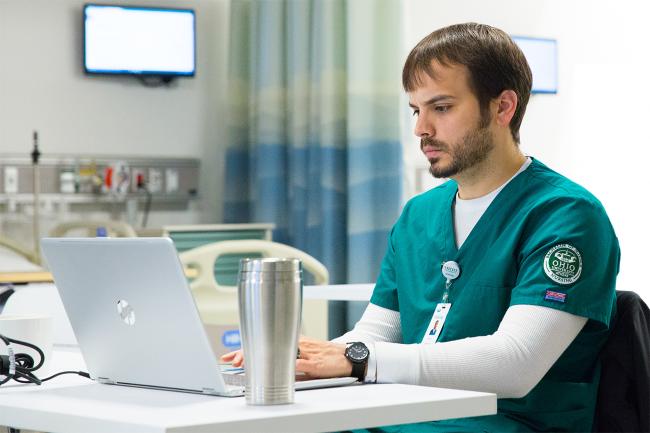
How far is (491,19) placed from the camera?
5.31 metres

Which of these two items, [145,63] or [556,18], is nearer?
[145,63]

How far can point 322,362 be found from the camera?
1.44 meters

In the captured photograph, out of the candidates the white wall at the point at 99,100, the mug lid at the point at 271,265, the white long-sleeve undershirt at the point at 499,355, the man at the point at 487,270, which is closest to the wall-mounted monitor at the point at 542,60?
the white wall at the point at 99,100

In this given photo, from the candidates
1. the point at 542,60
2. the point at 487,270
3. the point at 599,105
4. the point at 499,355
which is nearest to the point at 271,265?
the point at 499,355

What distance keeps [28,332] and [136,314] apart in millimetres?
304

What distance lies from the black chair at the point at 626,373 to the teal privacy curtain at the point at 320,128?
2650 millimetres

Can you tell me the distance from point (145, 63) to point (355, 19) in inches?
47.4

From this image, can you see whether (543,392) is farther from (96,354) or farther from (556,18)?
(556,18)

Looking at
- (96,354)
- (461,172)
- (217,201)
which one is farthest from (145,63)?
(96,354)

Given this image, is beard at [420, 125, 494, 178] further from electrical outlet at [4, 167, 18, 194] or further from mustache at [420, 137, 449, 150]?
electrical outlet at [4, 167, 18, 194]

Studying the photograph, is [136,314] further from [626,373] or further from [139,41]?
[139,41]

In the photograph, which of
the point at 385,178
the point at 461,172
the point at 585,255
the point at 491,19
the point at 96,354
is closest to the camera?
the point at 96,354

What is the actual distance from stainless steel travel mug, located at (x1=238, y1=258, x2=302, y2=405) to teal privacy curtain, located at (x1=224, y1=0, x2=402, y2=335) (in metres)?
3.13

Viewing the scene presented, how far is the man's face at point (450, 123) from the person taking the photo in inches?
71.6
